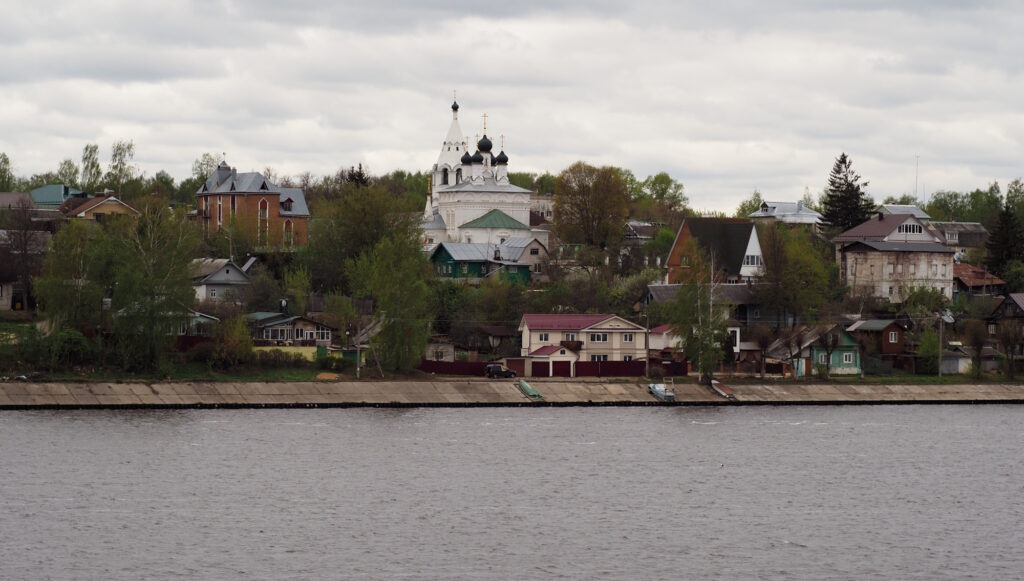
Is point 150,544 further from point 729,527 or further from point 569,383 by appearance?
point 569,383

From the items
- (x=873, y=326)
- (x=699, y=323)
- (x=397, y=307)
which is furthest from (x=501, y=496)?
(x=873, y=326)

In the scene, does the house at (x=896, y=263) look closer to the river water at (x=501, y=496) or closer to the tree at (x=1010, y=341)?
the tree at (x=1010, y=341)

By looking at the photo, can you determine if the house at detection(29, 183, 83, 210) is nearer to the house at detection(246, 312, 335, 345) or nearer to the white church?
the white church

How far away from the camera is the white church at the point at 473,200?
380 ft

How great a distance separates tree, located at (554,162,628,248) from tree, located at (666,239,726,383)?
114 ft

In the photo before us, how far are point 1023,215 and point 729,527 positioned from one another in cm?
9678

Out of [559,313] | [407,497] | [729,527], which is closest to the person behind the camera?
[729,527]

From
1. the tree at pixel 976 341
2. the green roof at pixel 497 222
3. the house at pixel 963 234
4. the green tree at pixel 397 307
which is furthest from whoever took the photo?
the house at pixel 963 234

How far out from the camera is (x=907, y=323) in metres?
88.3

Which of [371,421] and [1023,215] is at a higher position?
[1023,215]

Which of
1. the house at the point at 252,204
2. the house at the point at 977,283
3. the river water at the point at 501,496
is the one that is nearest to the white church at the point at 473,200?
the house at the point at 252,204

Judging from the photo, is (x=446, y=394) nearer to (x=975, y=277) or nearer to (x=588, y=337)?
(x=588, y=337)

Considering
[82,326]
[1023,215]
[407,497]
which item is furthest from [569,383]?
[1023,215]

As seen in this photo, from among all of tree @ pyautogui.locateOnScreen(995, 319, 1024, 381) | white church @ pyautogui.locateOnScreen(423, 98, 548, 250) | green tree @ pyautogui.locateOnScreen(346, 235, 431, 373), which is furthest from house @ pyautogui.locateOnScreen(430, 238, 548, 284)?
tree @ pyautogui.locateOnScreen(995, 319, 1024, 381)
